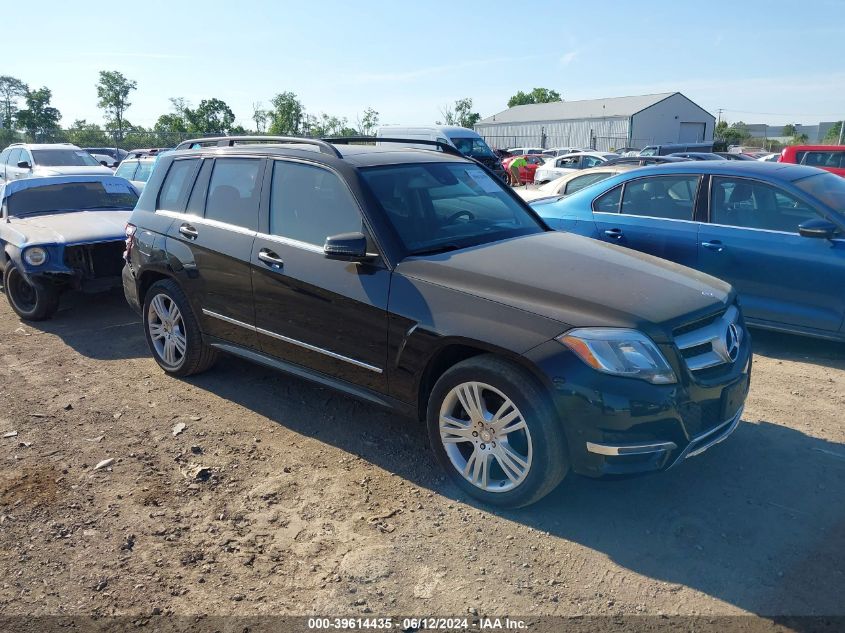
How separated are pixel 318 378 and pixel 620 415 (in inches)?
78.0

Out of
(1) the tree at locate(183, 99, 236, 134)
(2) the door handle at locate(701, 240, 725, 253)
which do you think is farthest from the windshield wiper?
(1) the tree at locate(183, 99, 236, 134)

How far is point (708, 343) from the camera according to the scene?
348 centimetres

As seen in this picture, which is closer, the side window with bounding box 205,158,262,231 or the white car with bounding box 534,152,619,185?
the side window with bounding box 205,158,262,231

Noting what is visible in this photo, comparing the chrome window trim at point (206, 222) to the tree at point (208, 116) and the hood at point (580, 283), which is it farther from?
the tree at point (208, 116)

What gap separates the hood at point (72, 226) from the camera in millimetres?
7141

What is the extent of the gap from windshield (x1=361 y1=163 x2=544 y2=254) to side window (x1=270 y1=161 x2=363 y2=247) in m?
0.20

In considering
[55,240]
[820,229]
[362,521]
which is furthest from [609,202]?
[55,240]

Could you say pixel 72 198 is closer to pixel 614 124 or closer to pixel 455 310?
pixel 455 310

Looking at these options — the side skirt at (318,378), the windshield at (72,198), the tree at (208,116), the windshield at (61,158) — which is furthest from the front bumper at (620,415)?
the tree at (208,116)

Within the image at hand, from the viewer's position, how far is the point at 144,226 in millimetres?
5598

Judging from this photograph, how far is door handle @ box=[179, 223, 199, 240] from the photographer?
505cm

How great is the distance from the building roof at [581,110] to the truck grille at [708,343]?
58139 mm

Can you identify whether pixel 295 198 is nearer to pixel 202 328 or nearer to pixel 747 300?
pixel 202 328

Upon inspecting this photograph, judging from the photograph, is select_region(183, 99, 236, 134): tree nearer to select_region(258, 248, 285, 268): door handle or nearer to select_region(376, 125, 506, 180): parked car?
select_region(376, 125, 506, 180): parked car
